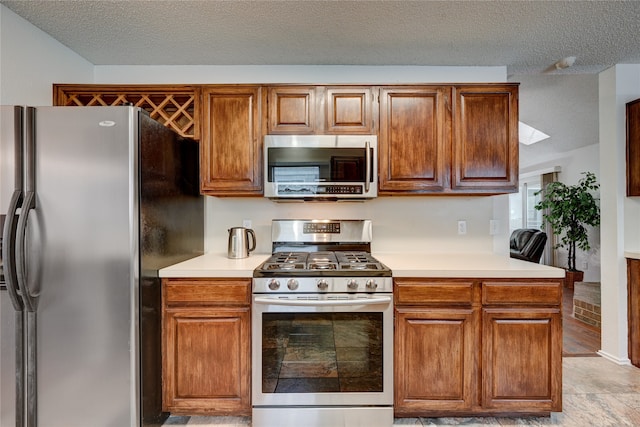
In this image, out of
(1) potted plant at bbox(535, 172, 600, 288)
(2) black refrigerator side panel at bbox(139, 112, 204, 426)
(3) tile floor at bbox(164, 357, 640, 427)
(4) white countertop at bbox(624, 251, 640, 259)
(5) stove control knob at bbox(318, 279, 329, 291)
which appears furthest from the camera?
(1) potted plant at bbox(535, 172, 600, 288)

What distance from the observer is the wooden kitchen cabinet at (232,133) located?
7.60 feet

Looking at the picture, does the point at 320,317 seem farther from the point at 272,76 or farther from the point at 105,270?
the point at 272,76

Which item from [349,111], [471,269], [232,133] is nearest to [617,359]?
[471,269]

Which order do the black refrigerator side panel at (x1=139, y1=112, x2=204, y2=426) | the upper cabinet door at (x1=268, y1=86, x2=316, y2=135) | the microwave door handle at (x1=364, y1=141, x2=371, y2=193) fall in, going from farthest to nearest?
the upper cabinet door at (x1=268, y1=86, x2=316, y2=135)
the microwave door handle at (x1=364, y1=141, x2=371, y2=193)
the black refrigerator side panel at (x1=139, y1=112, x2=204, y2=426)

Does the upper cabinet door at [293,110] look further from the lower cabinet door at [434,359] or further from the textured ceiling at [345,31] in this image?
the lower cabinet door at [434,359]

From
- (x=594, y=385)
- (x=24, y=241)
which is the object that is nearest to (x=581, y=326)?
(x=594, y=385)

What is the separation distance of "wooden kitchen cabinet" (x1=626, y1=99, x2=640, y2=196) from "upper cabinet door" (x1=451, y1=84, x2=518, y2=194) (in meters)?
1.16

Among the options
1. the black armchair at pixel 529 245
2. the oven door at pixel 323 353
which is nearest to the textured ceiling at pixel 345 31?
the oven door at pixel 323 353

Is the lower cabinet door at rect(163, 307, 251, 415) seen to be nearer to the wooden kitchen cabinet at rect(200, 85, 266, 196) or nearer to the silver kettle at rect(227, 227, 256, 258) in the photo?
the silver kettle at rect(227, 227, 256, 258)

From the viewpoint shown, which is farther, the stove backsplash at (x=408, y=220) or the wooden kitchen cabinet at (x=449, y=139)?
the stove backsplash at (x=408, y=220)

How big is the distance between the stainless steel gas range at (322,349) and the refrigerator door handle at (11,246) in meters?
1.12

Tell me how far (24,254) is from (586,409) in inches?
128

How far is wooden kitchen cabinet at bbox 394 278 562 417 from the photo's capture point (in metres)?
1.90

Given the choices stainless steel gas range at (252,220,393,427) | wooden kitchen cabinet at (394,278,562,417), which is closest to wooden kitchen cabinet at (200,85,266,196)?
stainless steel gas range at (252,220,393,427)
